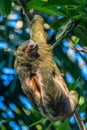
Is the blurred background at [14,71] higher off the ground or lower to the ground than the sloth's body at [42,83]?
lower

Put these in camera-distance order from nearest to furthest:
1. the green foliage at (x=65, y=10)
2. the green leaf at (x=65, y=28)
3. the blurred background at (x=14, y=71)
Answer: the green foliage at (x=65, y=10), the green leaf at (x=65, y=28), the blurred background at (x=14, y=71)

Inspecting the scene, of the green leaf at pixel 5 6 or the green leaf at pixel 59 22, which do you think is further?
the green leaf at pixel 5 6

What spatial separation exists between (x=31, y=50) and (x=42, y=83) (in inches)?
5.0

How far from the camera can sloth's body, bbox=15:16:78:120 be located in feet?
6.83

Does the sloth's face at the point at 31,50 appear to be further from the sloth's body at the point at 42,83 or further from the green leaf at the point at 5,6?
the green leaf at the point at 5,6

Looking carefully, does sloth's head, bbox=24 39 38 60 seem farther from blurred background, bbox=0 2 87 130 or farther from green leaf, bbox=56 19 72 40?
blurred background, bbox=0 2 87 130

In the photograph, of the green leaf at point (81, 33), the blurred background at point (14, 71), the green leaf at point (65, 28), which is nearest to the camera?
the green leaf at point (65, 28)

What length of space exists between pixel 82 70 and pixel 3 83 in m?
0.65

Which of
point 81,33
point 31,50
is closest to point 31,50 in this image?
point 31,50

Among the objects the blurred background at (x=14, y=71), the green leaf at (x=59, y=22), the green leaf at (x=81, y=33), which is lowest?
the blurred background at (x=14, y=71)

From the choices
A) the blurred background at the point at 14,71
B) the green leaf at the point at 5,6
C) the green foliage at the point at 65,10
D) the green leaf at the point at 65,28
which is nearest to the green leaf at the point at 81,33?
the green foliage at the point at 65,10

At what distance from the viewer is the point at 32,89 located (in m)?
2.12

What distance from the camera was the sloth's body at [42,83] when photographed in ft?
6.83

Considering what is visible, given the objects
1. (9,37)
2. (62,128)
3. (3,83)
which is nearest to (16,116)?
(3,83)
